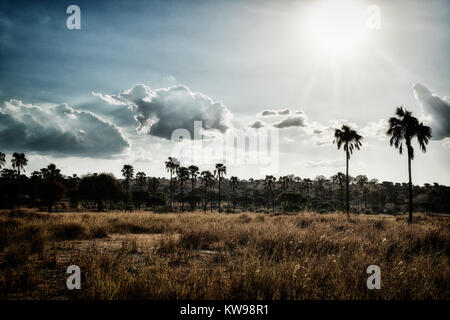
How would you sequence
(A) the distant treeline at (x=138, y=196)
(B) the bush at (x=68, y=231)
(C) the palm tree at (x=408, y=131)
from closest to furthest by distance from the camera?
(B) the bush at (x=68, y=231)
(C) the palm tree at (x=408, y=131)
(A) the distant treeline at (x=138, y=196)

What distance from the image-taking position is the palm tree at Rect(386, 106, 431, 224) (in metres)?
24.8

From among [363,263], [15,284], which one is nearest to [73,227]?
[15,284]

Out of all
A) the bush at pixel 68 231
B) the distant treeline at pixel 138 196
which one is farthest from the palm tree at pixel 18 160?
the bush at pixel 68 231

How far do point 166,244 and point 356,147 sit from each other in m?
33.2

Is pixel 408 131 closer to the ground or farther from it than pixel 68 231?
farther from it

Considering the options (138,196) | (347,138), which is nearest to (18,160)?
(138,196)

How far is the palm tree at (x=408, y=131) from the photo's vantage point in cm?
2480

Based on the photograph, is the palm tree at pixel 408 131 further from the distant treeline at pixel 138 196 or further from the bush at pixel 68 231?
the bush at pixel 68 231

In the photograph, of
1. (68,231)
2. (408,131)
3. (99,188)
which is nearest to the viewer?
(68,231)

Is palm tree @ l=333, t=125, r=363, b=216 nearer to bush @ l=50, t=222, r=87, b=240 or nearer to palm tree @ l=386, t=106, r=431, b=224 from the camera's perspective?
palm tree @ l=386, t=106, r=431, b=224

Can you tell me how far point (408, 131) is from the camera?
25.2m

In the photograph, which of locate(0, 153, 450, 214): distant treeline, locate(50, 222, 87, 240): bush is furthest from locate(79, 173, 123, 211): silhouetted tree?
locate(50, 222, 87, 240): bush

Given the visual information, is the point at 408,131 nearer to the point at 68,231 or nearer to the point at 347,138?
the point at 347,138
